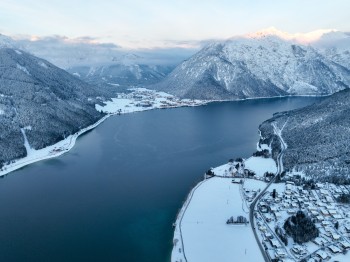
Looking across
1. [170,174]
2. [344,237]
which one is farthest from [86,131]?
[344,237]

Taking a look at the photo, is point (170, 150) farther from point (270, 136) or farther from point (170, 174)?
point (270, 136)

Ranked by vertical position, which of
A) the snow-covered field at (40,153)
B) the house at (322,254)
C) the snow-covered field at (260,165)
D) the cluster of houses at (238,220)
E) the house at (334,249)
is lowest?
the snow-covered field at (260,165)

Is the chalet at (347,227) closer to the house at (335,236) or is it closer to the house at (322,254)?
the house at (335,236)

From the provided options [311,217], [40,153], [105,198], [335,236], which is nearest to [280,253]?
[335,236]

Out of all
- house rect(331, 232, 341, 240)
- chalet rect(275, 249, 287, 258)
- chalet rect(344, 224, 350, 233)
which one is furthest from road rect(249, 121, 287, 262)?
chalet rect(344, 224, 350, 233)

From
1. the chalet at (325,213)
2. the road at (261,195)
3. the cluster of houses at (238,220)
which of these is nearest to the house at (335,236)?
the chalet at (325,213)

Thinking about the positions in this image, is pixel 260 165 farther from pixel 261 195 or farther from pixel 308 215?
pixel 308 215

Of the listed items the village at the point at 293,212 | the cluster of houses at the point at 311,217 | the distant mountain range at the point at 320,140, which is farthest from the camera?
the distant mountain range at the point at 320,140
